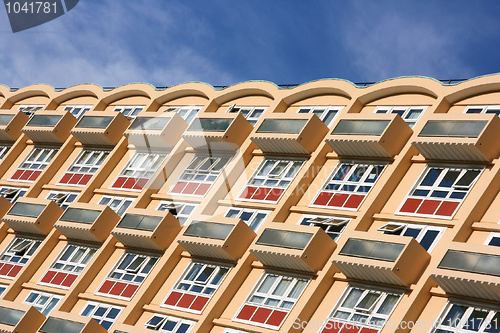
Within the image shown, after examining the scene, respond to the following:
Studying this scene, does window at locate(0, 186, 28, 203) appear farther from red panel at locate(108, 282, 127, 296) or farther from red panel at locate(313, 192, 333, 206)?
red panel at locate(313, 192, 333, 206)

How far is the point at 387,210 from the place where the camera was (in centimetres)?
3284

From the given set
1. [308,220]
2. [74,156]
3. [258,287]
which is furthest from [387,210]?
[74,156]

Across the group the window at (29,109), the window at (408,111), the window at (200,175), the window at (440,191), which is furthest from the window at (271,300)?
the window at (29,109)

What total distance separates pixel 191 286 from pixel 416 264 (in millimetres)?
10982

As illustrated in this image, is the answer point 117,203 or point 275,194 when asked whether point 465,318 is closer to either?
point 275,194

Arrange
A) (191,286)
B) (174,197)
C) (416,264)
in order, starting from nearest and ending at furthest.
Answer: (416,264) → (191,286) → (174,197)

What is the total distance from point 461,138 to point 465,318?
25.5 feet

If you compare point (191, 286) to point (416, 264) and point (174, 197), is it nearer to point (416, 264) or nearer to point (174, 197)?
point (174, 197)

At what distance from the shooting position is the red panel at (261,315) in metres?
32.0

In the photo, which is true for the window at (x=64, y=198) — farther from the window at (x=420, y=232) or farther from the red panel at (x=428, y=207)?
the red panel at (x=428, y=207)

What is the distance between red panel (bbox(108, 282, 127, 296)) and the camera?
36888mm

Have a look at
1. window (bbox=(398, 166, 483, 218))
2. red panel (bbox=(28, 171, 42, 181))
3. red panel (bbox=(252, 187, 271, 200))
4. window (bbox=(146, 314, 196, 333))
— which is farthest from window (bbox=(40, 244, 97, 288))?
window (bbox=(398, 166, 483, 218))

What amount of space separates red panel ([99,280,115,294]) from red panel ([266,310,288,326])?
949cm

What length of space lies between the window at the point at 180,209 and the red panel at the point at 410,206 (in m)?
11.3
